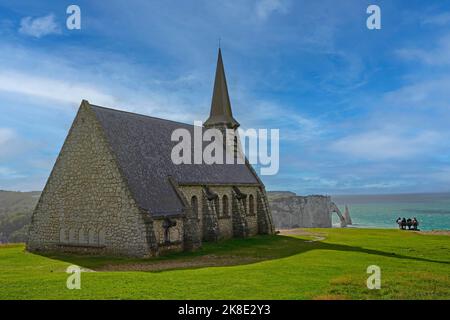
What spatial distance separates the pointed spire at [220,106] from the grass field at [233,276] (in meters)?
19.3

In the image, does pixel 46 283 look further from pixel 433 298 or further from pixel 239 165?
pixel 239 165

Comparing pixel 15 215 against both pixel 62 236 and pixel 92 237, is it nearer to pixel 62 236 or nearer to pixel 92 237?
pixel 62 236

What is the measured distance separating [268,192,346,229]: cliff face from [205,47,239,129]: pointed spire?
188 ft

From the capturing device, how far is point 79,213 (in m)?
27.8

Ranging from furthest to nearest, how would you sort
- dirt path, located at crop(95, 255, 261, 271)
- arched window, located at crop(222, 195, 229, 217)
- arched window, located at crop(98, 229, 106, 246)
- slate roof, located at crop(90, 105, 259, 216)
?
arched window, located at crop(222, 195, 229, 217) < slate roof, located at crop(90, 105, 259, 216) < arched window, located at crop(98, 229, 106, 246) < dirt path, located at crop(95, 255, 261, 271)

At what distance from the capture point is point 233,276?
1747 centimetres

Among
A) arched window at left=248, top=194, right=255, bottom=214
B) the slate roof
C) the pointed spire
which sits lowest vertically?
arched window at left=248, top=194, right=255, bottom=214

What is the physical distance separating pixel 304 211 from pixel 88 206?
258 ft

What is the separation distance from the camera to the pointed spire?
45406 mm

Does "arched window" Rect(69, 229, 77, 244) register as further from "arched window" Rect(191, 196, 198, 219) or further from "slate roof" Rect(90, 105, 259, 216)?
"arched window" Rect(191, 196, 198, 219)

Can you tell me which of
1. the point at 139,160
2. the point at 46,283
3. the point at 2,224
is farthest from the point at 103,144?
the point at 2,224

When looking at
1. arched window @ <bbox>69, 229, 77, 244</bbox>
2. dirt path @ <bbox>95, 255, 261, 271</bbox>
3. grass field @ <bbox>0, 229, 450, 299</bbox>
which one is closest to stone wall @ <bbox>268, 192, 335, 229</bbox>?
grass field @ <bbox>0, 229, 450, 299</bbox>

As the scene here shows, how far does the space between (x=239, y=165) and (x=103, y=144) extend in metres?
19.9

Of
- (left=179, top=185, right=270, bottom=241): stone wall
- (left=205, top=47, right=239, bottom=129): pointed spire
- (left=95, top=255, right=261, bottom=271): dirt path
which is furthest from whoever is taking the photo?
(left=205, top=47, right=239, bottom=129): pointed spire
